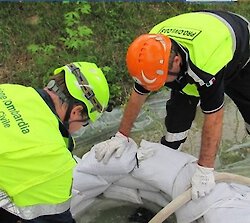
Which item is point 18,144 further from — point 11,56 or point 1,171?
point 11,56

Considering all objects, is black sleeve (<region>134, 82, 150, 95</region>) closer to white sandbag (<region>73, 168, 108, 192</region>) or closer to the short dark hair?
A: white sandbag (<region>73, 168, 108, 192</region>)

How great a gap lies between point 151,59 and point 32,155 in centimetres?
92

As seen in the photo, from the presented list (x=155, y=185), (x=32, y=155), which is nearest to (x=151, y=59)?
(x=155, y=185)

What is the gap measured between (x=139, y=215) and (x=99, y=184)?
0.37 m

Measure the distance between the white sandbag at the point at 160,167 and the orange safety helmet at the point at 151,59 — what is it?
48 centimetres

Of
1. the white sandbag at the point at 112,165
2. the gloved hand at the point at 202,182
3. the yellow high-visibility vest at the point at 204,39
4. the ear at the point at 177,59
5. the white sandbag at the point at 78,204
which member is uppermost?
the yellow high-visibility vest at the point at 204,39

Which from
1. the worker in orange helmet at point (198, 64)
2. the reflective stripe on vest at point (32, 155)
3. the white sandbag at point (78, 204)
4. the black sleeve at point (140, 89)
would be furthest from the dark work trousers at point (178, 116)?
the reflective stripe on vest at point (32, 155)

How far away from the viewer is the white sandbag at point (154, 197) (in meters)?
3.27

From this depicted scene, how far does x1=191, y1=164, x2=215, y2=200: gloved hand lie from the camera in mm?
2922

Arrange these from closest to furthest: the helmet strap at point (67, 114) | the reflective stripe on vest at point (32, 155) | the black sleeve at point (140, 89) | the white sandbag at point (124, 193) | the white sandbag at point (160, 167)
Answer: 1. the reflective stripe on vest at point (32, 155)
2. the helmet strap at point (67, 114)
3. the white sandbag at point (160, 167)
4. the black sleeve at point (140, 89)
5. the white sandbag at point (124, 193)

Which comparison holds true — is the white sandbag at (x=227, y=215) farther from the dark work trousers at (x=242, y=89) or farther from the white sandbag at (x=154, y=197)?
the dark work trousers at (x=242, y=89)

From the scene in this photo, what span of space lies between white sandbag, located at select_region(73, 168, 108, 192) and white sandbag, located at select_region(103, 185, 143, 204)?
0.11 meters

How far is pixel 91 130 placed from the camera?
4.12 meters

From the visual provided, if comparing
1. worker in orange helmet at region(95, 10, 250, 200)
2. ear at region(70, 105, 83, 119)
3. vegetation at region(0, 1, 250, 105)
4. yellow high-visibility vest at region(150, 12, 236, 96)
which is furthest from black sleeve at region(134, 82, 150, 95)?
vegetation at region(0, 1, 250, 105)
